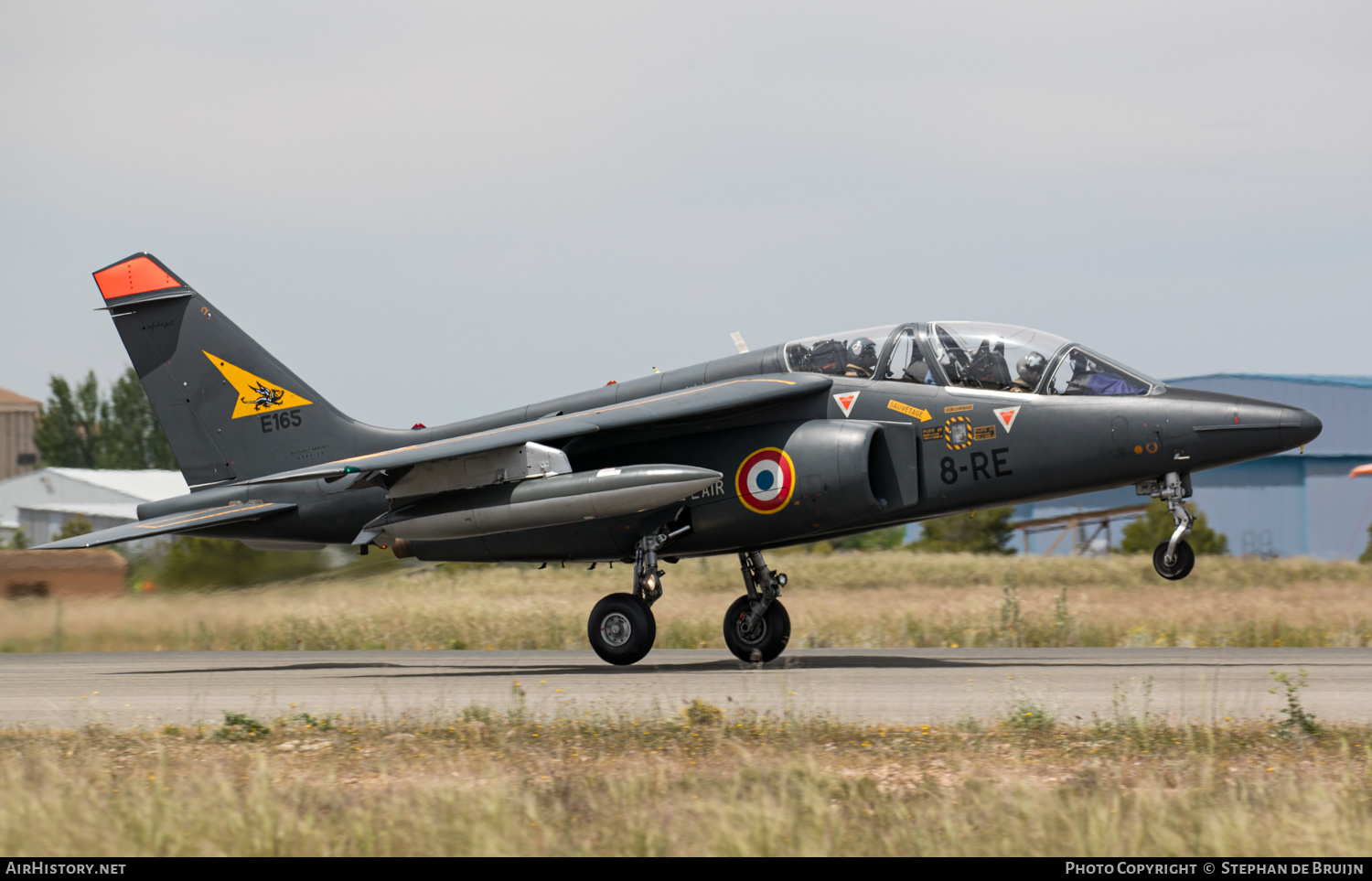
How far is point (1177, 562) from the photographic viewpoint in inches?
483

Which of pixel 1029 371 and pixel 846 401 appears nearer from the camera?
pixel 1029 371

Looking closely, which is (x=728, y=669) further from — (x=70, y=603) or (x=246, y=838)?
(x=70, y=603)

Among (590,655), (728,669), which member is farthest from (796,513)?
(590,655)

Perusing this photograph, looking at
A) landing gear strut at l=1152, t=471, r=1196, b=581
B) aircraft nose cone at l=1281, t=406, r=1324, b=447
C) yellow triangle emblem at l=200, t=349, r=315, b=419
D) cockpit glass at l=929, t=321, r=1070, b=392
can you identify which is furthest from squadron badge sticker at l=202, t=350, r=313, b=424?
aircraft nose cone at l=1281, t=406, r=1324, b=447

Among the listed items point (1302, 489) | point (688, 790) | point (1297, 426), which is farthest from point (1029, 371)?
point (1302, 489)

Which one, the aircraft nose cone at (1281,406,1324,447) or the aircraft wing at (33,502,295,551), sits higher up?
the aircraft nose cone at (1281,406,1324,447)

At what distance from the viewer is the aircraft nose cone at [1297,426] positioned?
40.3ft

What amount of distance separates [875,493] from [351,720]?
6242mm

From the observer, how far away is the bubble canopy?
43.2 feet

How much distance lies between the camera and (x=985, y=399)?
13.4m

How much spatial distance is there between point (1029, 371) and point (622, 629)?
5.18m
